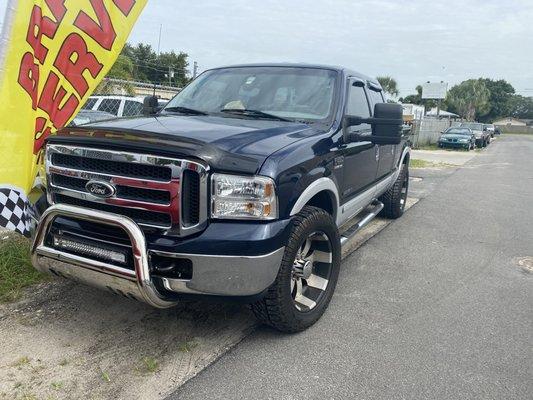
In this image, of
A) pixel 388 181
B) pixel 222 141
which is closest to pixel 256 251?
pixel 222 141

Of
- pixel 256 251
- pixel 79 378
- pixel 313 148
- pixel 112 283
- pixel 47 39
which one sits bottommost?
pixel 79 378

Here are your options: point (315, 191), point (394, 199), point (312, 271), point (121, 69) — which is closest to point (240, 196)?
point (315, 191)

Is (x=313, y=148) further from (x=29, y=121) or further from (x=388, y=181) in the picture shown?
(x=388, y=181)

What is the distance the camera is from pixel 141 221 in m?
2.81

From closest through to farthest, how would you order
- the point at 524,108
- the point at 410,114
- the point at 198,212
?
1. the point at 198,212
2. the point at 410,114
3. the point at 524,108

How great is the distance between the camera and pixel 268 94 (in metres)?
4.09

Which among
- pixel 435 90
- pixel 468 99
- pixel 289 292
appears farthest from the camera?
pixel 468 99

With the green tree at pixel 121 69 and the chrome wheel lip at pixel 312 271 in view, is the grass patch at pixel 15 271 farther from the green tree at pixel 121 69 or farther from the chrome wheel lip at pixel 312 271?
the green tree at pixel 121 69

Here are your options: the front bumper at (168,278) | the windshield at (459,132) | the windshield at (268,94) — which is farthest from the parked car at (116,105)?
the windshield at (459,132)

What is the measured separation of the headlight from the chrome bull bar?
0.47 meters

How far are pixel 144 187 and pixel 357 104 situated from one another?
2559 millimetres

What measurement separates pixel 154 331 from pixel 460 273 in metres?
3.15

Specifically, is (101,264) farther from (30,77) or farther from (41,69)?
(41,69)

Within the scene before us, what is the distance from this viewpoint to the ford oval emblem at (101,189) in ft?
9.25
